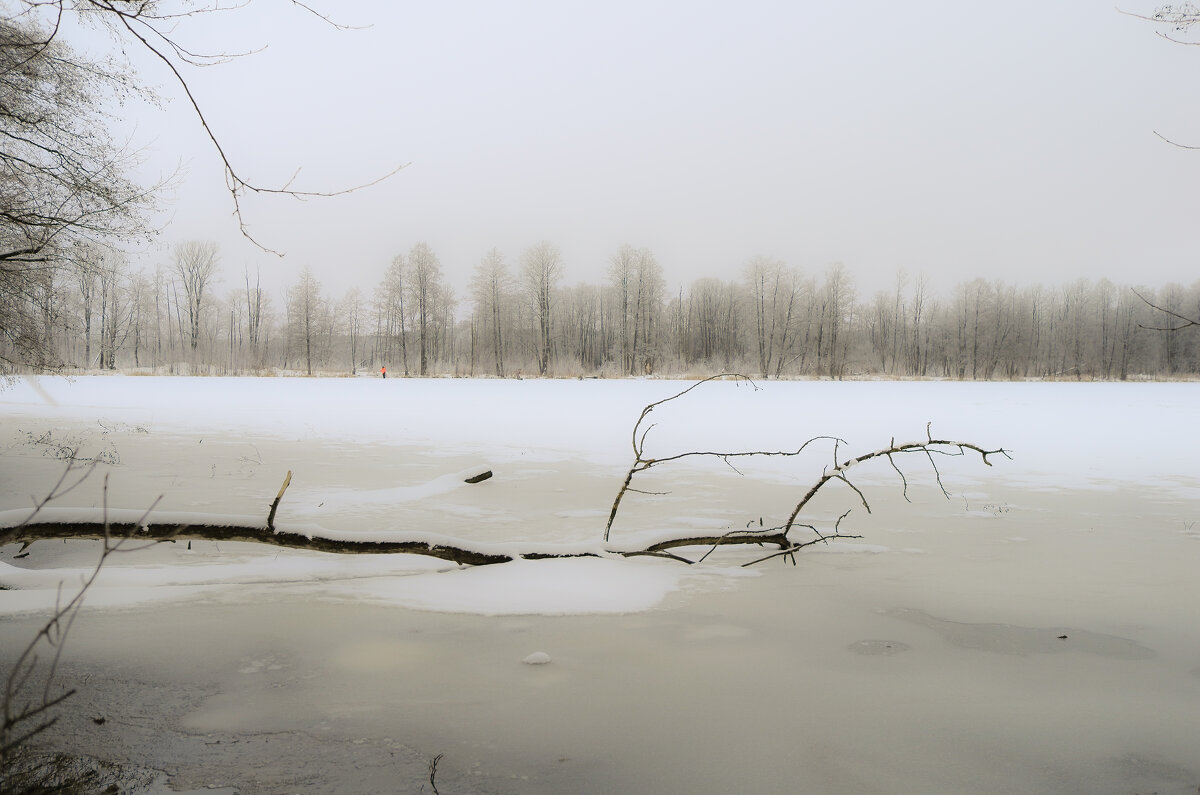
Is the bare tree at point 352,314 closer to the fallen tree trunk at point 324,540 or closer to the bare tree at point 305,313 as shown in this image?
the bare tree at point 305,313

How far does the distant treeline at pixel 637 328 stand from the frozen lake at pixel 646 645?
34.2 meters

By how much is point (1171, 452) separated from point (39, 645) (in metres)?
12.4

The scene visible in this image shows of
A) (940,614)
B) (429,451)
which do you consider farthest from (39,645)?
(429,451)

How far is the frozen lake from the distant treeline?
34.2 meters

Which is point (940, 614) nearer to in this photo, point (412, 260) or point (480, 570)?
point (480, 570)

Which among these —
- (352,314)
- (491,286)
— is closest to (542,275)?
(491,286)

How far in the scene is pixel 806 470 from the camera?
27.3ft

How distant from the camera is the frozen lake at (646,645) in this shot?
217 centimetres

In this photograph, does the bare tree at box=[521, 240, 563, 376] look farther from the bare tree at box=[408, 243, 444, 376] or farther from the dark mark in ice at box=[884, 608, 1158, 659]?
the dark mark in ice at box=[884, 608, 1158, 659]

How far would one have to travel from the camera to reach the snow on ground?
12.9ft

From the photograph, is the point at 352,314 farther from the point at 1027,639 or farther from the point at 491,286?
the point at 1027,639

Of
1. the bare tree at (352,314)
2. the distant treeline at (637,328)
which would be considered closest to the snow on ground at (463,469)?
the distant treeline at (637,328)

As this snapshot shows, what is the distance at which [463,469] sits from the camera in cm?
804

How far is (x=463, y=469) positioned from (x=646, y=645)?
522cm
